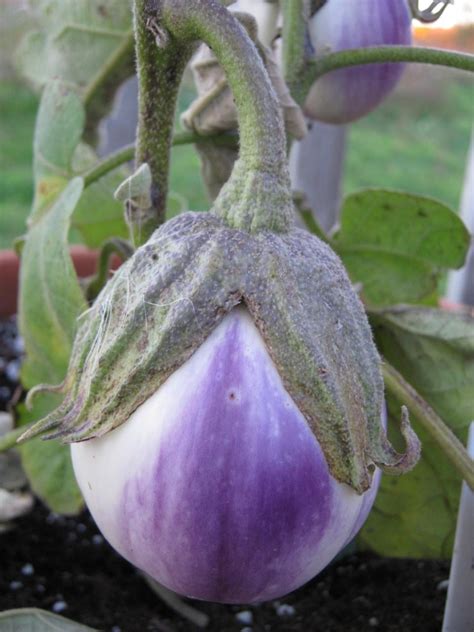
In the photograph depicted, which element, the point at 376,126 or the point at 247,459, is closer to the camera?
the point at 247,459

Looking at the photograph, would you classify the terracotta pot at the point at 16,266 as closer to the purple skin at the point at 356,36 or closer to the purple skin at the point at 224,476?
the purple skin at the point at 356,36

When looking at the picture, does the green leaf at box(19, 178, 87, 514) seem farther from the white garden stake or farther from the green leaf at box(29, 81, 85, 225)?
the white garden stake

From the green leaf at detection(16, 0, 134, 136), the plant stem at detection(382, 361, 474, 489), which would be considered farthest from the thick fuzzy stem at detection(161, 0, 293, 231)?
the green leaf at detection(16, 0, 134, 136)

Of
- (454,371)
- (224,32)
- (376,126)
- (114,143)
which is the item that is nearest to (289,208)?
(224,32)

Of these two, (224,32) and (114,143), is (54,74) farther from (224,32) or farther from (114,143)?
(114,143)

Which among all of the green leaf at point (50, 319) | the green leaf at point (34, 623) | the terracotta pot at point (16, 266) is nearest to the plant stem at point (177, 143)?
the green leaf at point (50, 319)

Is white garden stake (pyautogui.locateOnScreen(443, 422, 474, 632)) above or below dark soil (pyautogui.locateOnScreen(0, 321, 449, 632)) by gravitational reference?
above

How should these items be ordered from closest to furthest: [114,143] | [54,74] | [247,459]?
1. [247,459]
2. [54,74]
3. [114,143]
